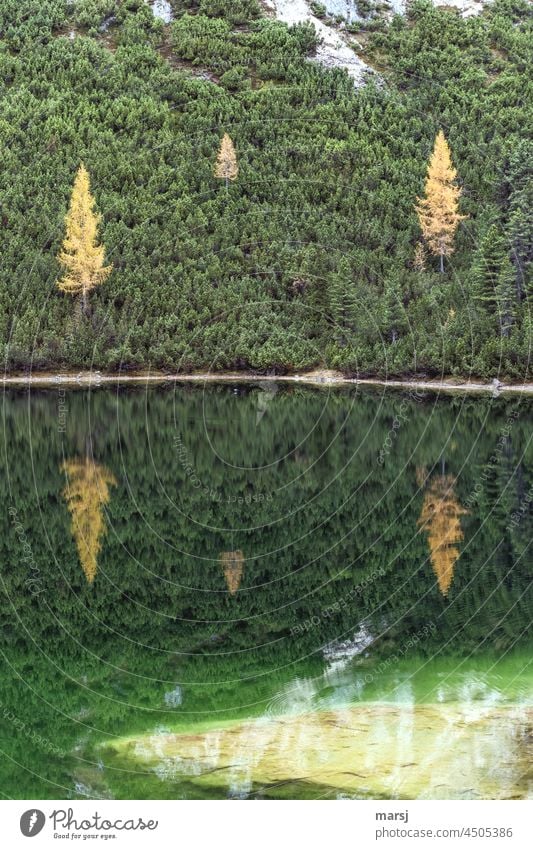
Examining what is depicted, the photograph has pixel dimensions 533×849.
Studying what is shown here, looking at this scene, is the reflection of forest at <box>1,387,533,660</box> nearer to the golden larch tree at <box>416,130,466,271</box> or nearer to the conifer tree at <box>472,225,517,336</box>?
the conifer tree at <box>472,225,517,336</box>

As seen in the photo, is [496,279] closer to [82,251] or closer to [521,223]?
[521,223]

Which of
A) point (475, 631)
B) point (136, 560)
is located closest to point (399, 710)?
point (475, 631)

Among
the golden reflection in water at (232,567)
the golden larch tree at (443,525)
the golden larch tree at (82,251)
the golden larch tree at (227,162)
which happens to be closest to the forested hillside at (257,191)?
the golden larch tree at (227,162)

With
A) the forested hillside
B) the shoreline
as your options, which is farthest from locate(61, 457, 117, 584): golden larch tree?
the forested hillside

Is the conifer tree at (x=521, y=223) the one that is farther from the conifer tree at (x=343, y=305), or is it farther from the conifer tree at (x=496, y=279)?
the conifer tree at (x=343, y=305)

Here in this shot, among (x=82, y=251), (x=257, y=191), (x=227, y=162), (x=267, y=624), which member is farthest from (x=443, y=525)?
(x=227, y=162)

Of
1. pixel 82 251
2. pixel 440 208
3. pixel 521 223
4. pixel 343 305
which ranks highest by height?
pixel 440 208
